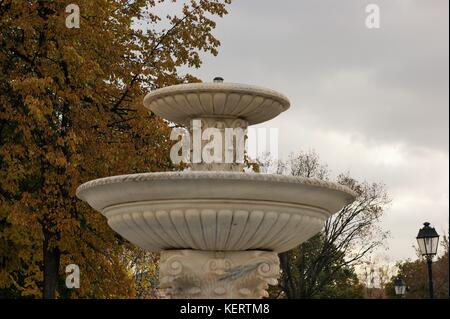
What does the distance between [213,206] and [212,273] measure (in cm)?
105

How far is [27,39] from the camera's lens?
14117 millimetres

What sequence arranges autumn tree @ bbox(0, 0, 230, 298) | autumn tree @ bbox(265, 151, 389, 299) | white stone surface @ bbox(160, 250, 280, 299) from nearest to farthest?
1. white stone surface @ bbox(160, 250, 280, 299)
2. autumn tree @ bbox(0, 0, 230, 298)
3. autumn tree @ bbox(265, 151, 389, 299)

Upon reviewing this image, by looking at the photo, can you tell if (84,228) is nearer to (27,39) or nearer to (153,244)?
(27,39)

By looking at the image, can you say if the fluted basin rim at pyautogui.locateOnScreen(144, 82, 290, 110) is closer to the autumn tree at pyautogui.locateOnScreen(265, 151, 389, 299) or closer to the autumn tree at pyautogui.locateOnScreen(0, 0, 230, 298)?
the autumn tree at pyautogui.locateOnScreen(0, 0, 230, 298)

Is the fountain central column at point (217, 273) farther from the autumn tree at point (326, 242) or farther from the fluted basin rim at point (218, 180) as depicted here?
the autumn tree at point (326, 242)

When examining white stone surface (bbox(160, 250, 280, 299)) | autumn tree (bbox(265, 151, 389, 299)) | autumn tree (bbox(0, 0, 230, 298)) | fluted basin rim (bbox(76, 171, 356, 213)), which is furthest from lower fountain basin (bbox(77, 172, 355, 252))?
autumn tree (bbox(265, 151, 389, 299))

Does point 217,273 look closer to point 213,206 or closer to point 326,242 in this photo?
point 213,206

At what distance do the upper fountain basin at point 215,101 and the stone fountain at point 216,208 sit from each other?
0.4 inches

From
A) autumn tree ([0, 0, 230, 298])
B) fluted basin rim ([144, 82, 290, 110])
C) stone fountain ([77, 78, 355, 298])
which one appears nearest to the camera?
stone fountain ([77, 78, 355, 298])

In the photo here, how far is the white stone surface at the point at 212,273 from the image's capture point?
6.96 metres

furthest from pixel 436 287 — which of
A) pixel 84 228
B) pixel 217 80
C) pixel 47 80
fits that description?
pixel 217 80

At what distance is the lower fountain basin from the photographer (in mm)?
6109

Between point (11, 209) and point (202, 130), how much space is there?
5856 millimetres
